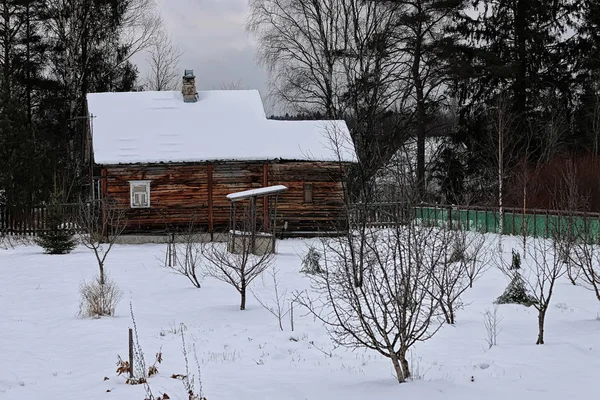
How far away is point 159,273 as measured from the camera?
17.5 metres

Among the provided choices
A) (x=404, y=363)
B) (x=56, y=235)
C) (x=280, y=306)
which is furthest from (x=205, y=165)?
(x=404, y=363)

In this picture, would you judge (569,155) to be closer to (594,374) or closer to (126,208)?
(126,208)

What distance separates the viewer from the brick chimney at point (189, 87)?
2848cm

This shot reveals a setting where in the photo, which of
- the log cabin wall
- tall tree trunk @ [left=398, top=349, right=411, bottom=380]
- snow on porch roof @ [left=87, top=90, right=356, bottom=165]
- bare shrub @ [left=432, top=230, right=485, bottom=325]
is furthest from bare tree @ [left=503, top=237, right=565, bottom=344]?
snow on porch roof @ [left=87, top=90, right=356, bottom=165]

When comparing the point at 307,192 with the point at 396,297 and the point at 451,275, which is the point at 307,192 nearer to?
the point at 451,275

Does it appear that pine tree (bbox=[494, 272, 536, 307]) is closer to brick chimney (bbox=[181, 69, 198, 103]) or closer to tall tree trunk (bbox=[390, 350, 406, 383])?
tall tree trunk (bbox=[390, 350, 406, 383])

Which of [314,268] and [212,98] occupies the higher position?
[212,98]

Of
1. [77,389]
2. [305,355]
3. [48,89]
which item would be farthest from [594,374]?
[48,89]

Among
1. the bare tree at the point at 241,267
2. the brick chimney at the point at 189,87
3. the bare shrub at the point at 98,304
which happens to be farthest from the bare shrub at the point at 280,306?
the brick chimney at the point at 189,87

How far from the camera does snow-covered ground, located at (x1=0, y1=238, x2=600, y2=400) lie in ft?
26.1

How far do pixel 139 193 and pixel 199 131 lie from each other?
3343 mm

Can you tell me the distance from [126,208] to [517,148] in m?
16.5

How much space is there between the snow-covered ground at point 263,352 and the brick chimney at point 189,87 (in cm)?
1422

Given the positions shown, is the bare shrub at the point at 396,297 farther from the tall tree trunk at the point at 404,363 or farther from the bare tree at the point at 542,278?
the bare tree at the point at 542,278
